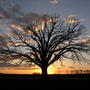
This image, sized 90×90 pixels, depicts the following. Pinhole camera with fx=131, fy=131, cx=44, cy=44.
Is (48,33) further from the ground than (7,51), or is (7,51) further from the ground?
(48,33)

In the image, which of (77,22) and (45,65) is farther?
(77,22)

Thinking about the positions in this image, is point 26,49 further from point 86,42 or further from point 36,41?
point 86,42

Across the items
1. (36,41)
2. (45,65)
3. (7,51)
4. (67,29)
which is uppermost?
(67,29)

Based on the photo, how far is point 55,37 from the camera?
26609mm

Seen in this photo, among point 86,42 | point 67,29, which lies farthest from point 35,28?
point 86,42

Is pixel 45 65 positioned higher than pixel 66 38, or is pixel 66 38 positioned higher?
pixel 66 38

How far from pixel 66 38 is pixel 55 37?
87.3 inches

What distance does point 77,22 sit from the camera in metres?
27.6

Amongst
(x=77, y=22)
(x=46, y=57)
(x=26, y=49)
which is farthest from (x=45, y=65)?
(x=77, y=22)

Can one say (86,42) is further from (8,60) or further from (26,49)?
(8,60)

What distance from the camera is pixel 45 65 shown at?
82.0ft

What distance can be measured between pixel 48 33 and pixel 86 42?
7923 mm

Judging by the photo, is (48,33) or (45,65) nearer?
(45,65)

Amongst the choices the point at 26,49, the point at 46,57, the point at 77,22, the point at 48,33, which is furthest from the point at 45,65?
the point at 77,22
